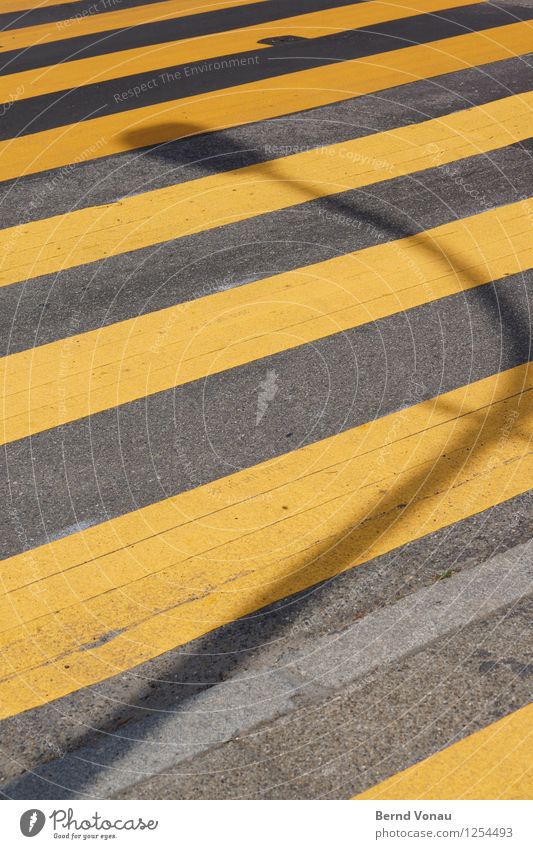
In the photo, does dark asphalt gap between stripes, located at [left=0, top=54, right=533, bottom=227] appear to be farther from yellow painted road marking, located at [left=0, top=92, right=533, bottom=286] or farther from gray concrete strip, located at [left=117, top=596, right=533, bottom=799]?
gray concrete strip, located at [left=117, top=596, right=533, bottom=799]

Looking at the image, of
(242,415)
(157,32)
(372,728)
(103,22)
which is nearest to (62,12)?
(103,22)

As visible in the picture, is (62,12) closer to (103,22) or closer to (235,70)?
(103,22)

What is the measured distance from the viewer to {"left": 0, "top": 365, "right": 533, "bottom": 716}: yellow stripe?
3.94 m

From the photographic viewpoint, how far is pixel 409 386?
5.39 m

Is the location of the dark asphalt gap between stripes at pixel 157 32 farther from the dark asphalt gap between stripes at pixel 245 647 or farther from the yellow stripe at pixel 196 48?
the dark asphalt gap between stripes at pixel 245 647

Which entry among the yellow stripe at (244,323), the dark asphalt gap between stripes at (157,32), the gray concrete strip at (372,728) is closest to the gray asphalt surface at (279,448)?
the gray concrete strip at (372,728)

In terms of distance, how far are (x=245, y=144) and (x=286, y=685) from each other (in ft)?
17.2

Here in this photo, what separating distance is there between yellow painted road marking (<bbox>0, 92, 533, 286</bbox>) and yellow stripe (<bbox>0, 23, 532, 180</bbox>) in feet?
2.84

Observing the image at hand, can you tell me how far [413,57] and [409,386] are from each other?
5302mm

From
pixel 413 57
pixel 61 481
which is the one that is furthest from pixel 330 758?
pixel 413 57

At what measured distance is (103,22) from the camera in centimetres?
1125

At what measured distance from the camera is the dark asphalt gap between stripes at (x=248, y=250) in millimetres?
6117
